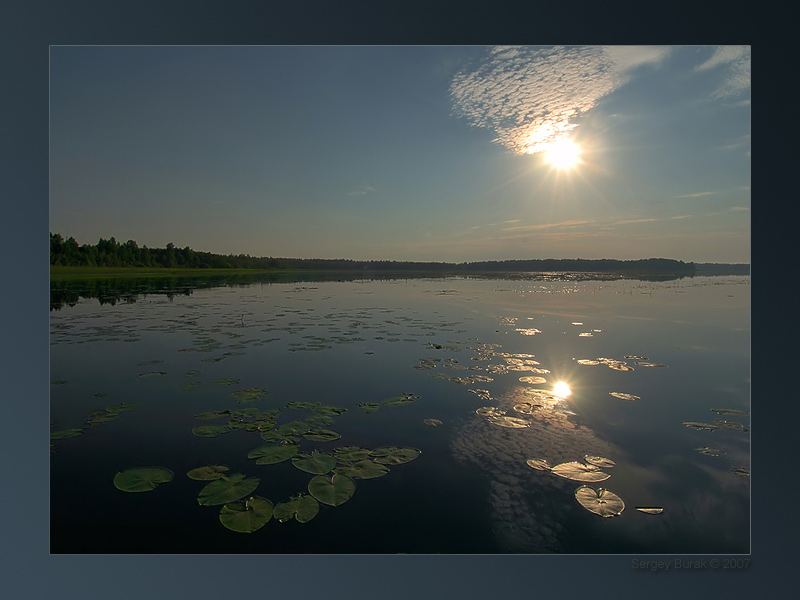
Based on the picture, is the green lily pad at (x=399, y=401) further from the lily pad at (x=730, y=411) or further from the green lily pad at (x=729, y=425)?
the lily pad at (x=730, y=411)

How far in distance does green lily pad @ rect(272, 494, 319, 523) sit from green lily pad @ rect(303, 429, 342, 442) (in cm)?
60

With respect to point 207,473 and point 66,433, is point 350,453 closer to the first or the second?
point 207,473

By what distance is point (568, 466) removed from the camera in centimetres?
239

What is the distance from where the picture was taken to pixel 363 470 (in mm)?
2244

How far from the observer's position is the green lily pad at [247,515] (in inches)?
73.0

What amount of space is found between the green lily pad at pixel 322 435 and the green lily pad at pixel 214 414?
0.81 metres

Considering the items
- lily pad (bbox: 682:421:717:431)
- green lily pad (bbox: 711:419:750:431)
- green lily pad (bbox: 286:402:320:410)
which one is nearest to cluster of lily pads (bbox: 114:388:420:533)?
green lily pad (bbox: 286:402:320:410)

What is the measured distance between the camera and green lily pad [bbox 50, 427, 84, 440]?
2.70 m

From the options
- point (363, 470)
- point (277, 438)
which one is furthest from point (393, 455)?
point (277, 438)

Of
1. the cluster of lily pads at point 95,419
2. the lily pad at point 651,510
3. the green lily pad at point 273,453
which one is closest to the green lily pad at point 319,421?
the green lily pad at point 273,453

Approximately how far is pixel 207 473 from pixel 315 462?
0.66 meters

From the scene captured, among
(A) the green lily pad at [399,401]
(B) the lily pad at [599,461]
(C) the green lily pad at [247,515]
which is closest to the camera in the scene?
(C) the green lily pad at [247,515]

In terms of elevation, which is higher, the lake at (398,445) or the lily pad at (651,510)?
the lake at (398,445)

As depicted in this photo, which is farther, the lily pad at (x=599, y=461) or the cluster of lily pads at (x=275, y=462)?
the lily pad at (x=599, y=461)
